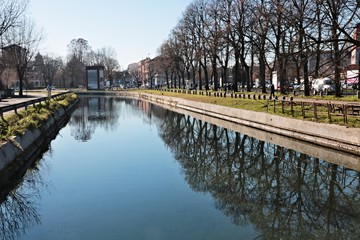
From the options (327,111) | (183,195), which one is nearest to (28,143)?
(183,195)

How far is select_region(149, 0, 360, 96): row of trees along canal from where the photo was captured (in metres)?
19.9

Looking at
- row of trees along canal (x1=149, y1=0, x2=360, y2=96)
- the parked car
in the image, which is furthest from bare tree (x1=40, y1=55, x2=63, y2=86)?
the parked car

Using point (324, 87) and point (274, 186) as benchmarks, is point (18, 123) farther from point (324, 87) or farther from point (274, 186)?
point (324, 87)

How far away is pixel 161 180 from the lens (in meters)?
16.9

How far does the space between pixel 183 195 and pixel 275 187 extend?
12.5 feet

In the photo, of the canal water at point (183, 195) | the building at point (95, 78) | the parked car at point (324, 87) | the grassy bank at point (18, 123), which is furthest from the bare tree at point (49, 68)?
the canal water at point (183, 195)

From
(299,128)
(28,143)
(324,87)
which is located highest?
(324,87)

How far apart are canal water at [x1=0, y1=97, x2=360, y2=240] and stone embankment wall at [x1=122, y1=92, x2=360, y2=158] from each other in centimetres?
193

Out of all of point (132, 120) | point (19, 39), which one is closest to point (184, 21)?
point (19, 39)

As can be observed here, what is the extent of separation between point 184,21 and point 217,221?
67.3 meters

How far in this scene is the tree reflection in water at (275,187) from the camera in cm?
1149

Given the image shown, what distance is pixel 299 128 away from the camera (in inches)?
974

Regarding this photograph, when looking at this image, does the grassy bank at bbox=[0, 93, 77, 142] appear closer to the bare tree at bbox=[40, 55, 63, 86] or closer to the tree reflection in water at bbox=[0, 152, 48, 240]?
the tree reflection in water at bbox=[0, 152, 48, 240]

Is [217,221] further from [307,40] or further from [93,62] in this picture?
[93,62]
